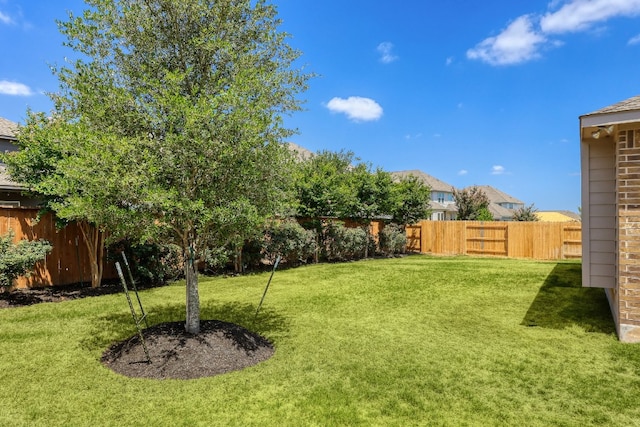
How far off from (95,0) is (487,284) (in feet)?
34.6

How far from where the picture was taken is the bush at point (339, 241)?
16.0 metres

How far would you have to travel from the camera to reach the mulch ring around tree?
4.43m

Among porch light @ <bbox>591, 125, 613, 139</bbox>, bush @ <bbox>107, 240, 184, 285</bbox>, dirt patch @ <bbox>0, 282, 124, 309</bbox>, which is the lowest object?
dirt patch @ <bbox>0, 282, 124, 309</bbox>

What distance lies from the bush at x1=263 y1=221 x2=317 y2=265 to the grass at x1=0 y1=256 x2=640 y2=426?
470 cm

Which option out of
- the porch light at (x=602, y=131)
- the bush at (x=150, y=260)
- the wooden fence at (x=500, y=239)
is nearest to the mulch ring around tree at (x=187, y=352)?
the bush at (x=150, y=260)

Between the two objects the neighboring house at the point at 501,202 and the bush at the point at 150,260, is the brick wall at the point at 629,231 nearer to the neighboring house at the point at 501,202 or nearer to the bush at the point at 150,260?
the bush at the point at 150,260

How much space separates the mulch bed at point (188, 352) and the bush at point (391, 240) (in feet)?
44.7

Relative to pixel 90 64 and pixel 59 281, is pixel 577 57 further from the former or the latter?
pixel 59 281

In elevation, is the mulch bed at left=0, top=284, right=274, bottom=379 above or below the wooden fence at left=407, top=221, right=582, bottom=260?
below

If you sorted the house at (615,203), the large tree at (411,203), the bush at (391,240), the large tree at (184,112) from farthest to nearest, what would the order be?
the large tree at (411,203)
the bush at (391,240)
the house at (615,203)
the large tree at (184,112)

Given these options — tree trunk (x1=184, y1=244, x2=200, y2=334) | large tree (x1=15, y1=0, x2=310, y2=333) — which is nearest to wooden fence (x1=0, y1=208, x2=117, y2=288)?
large tree (x1=15, y1=0, x2=310, y2=333)

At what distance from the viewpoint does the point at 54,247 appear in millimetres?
9641


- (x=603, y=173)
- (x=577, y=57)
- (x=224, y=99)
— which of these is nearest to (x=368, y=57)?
(x=577, y=57)

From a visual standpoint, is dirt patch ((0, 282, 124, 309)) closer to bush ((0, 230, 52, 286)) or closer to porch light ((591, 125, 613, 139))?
bush ((0, 230, 52, 286))
